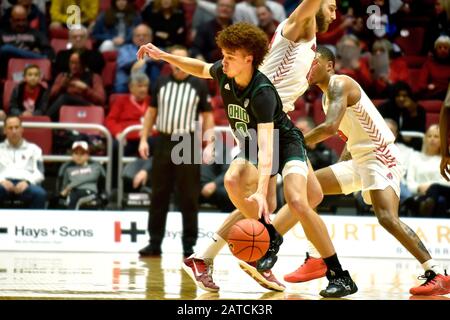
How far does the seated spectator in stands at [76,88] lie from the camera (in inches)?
507

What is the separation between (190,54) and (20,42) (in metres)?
2.46

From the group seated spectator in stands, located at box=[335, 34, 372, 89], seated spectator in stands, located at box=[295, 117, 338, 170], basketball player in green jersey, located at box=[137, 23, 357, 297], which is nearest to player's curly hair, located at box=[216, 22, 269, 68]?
basketball player in green jersey, located at box=[137, 23, 357, 297]

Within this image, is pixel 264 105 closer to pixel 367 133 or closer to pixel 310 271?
pixel 367 133

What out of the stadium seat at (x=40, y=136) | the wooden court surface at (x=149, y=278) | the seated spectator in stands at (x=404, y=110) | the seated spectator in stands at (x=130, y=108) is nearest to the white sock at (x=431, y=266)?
the wooden court surface at (x=149, y=278)

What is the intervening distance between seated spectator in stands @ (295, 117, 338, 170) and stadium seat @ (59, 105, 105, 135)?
2713 mm

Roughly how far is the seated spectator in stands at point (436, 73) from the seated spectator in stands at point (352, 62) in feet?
2.80

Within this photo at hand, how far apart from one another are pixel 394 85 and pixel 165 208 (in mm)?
4006

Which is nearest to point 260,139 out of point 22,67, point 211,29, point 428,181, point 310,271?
point 310,271

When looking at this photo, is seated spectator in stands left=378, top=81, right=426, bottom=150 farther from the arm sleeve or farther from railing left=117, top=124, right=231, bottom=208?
the arm sleeve

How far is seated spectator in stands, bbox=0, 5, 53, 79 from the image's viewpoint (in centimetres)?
1377

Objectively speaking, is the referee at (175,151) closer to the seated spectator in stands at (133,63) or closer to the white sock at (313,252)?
the seated spectator in stands at (133,63)
